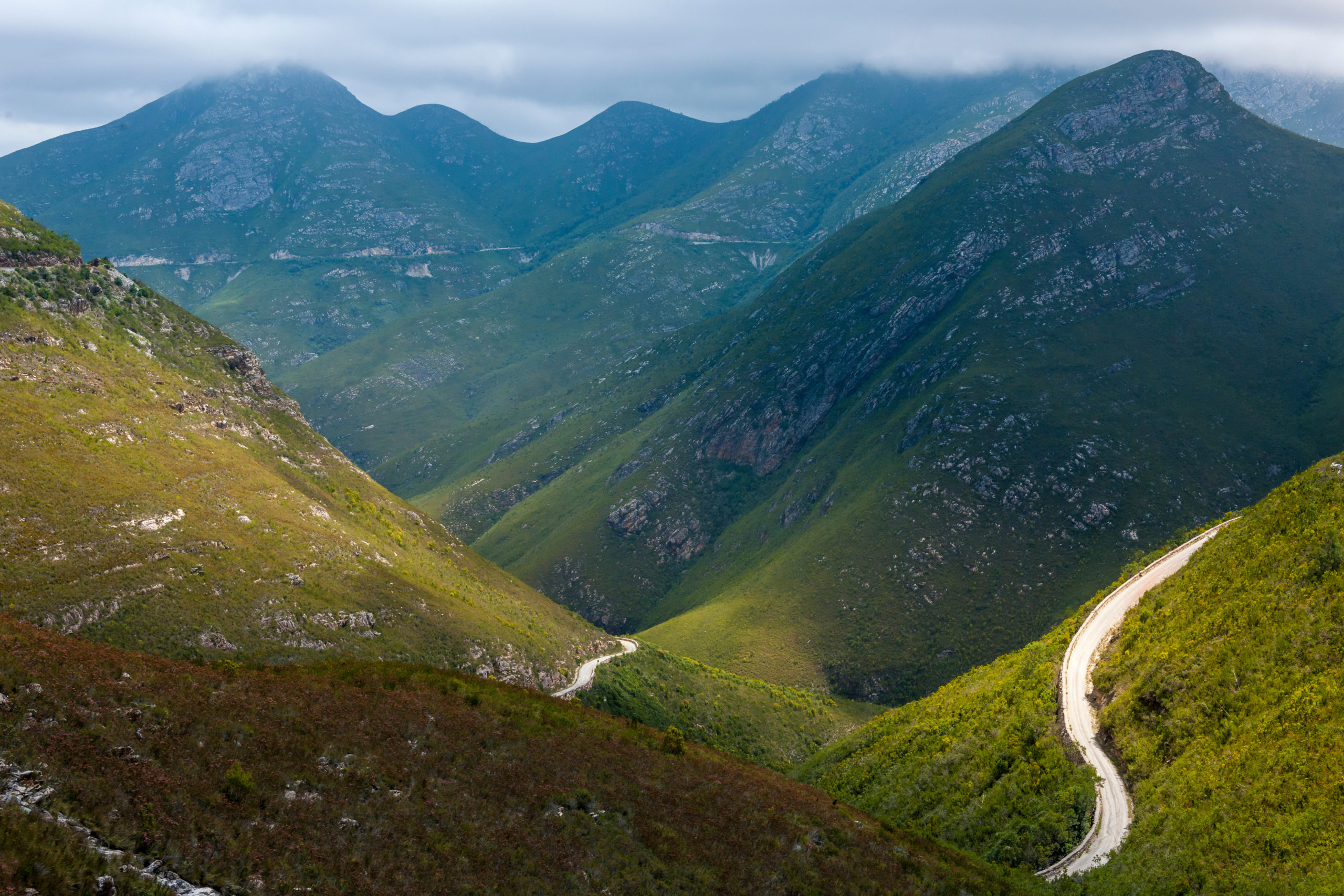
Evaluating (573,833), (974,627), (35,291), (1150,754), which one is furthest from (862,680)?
(35,291)

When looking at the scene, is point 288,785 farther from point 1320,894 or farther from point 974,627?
point 974,627

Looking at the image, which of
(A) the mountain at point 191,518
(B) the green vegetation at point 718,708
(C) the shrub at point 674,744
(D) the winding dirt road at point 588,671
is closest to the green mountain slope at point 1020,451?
(B) the green vegetation at point 718,708

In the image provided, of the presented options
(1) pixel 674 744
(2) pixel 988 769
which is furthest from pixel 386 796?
(2) pixel 988 769

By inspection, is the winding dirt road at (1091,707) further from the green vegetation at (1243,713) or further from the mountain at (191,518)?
the mountain at (191,518)

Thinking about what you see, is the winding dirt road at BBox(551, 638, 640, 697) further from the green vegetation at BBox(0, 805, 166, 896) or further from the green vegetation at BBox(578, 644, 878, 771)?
the green vegetation at BBox(0, 805, 166, 896)

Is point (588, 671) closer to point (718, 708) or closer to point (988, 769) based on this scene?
point (718, 708)

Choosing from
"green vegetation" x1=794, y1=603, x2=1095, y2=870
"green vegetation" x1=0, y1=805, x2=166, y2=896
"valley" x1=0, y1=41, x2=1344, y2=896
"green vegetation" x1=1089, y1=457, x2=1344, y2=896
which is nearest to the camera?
"green vegetation" x1=0, y1=805, x2=166, y2=896

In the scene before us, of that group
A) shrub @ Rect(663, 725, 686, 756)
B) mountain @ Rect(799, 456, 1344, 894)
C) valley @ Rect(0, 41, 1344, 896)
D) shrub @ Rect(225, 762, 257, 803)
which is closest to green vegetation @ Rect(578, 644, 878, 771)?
valley @ Rect(0, 41, 1344, 896)
